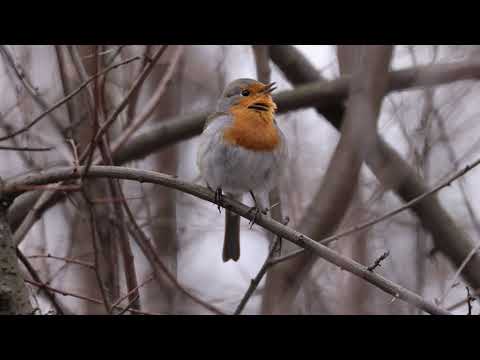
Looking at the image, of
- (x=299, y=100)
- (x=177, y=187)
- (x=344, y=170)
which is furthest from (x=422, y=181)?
(x=177, y=187)

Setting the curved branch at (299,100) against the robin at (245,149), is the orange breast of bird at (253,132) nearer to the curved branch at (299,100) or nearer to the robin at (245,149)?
the robin at (245,149)

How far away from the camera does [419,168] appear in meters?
4.07

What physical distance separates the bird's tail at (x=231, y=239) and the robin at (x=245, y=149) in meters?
0.39

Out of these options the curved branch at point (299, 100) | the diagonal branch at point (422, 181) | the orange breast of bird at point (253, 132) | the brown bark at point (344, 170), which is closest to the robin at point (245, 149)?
the orange breast of bird at point (253, 132)

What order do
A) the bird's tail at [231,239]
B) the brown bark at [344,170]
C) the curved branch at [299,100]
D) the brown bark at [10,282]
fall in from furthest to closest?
the curved branch at [299,100], the bird's tail at [231,239], the brown bark at [344,170], the brown bark at [10,282]

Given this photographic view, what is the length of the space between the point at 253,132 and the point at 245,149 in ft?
0.34

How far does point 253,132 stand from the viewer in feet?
11.3

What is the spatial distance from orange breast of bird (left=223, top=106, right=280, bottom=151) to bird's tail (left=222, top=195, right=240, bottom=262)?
75 centimetres

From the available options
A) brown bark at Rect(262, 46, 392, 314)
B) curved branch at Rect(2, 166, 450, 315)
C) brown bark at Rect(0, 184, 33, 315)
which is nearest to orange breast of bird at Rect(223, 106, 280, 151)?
brown bark at Rect(262, 46, 392, 314)

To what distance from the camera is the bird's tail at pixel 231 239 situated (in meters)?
3.88

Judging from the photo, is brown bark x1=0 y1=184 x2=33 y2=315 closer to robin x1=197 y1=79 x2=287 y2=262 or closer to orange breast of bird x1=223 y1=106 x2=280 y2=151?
robin x1=197 y1=79 x2=287 y2=262

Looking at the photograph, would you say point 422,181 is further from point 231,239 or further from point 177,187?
point 177,187
